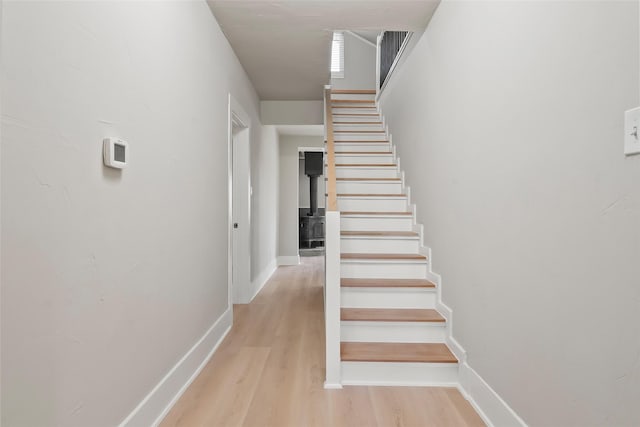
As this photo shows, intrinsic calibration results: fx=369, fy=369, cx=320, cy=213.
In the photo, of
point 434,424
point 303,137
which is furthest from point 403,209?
Answer: point 303,137

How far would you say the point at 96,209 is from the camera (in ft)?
4.39

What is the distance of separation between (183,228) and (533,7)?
2034mm

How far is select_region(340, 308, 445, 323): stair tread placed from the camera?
2484 mm

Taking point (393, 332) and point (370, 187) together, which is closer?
point (393, 332)

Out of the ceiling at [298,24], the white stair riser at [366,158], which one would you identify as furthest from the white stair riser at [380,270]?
the ceiling at [298,24]

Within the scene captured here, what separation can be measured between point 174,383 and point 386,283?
1558mm

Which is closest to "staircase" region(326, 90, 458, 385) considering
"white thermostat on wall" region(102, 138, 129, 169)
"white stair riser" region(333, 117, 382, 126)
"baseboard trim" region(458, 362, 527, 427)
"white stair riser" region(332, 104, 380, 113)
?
"baseboard trim" region(458, 362, 527, 427)

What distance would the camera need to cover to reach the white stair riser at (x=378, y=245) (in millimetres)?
3264

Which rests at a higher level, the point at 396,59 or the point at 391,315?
the point at 396,59

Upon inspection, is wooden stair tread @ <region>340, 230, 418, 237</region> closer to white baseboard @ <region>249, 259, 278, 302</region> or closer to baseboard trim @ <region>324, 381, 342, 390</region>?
baseboard trim @ <region>324, 381, 342, 390</region>

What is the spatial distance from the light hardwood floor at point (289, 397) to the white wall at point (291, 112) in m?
3.25

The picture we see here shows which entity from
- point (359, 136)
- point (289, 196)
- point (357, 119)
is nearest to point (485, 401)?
point (359, 136)

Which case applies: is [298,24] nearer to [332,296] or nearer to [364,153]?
[364,153]

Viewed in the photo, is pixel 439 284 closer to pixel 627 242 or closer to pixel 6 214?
pixel 627 242
